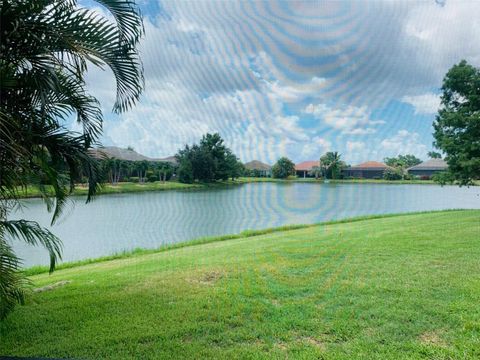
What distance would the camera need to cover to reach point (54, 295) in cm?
299

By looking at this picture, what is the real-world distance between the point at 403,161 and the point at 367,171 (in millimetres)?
5774

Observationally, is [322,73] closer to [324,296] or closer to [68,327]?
[324,296]

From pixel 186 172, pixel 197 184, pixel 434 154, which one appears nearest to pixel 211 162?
pixel 197 184

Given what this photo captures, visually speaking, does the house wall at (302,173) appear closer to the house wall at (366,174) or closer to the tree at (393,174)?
the house wall at (366,174)

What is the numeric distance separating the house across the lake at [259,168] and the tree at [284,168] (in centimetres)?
263

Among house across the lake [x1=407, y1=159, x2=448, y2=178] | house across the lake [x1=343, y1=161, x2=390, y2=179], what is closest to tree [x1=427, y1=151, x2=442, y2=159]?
house across the lake [x1=407, y1=159, x2=448, y2=178]

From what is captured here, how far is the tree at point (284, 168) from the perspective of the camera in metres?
21.6

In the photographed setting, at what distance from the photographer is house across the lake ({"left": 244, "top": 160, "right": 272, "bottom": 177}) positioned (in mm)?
26359

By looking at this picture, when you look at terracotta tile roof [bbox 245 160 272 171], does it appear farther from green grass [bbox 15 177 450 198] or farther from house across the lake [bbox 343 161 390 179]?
house across the lake [bbox 343 161 390 179]

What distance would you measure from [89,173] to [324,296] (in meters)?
2.26

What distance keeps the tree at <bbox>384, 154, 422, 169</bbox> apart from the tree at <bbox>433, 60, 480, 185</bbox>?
19.3 meters

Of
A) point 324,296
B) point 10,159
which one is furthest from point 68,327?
point 324,296

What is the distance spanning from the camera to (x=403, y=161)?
2848 centimetres

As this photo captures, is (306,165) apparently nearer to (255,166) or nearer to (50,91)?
(255,166)
